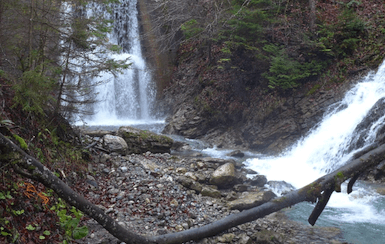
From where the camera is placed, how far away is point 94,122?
18031 mm

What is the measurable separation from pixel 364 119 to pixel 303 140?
2.45m

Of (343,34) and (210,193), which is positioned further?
(343,34)

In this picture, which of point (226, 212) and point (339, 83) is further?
point (339, 83)

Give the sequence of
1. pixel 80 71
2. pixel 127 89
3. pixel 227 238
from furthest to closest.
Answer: pixel 127 89
pixel 80 71
pixel 227 238

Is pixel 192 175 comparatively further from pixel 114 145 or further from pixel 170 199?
pixel 114 145

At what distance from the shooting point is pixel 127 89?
779 inches

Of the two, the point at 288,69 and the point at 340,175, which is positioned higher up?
the point at 288,69

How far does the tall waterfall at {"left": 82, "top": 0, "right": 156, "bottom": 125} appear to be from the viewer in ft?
61.7

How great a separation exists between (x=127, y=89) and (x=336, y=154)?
14.5 metres

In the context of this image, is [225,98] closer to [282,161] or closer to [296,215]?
[282,161]

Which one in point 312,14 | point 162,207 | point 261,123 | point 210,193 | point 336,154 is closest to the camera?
point 162,207

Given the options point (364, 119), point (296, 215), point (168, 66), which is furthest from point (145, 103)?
point (296, 215)

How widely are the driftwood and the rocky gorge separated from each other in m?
0.97

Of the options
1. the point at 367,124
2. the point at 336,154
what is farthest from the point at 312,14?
the point at 336,154
